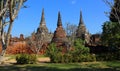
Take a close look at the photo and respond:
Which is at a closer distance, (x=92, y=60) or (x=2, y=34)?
(x=2, y=34)

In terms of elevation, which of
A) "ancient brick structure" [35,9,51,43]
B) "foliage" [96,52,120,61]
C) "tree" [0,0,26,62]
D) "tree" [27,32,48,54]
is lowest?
"foliage" [96,52,120,61]

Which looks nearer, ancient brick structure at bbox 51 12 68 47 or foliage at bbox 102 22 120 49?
foliage at bbox 102 22 120 49

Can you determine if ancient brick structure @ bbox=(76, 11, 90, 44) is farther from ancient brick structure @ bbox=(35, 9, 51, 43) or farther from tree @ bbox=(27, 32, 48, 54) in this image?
tree @ bbox=(27, 32, 48, 54)

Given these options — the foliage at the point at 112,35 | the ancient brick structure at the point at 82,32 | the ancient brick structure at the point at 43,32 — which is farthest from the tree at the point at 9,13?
the ancient brick structure at the point at 82,32

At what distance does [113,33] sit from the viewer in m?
29.3

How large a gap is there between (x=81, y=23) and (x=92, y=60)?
3446 centimetres

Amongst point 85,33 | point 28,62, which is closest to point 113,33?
point 28,62

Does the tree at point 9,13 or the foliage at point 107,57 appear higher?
the tree at point 9,13

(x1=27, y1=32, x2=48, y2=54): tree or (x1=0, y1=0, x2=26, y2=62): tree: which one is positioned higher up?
(x1=27, y1=32, x2=48, y2=54): tree

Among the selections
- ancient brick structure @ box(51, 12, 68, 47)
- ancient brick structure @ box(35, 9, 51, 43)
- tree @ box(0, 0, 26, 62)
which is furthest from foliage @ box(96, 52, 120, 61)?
ancient brick structure @ box(35, 9, 51, 43)

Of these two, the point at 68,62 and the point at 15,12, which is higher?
the point at 15,12

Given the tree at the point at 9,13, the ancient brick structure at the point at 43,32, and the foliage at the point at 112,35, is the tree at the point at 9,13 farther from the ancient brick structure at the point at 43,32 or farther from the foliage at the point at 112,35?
the ancient brick structure at the point at 43,32

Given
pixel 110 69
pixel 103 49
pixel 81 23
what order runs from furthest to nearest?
pixel 81 23
pixel 103 49
pixel 110 69

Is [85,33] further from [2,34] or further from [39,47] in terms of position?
[2,34]
